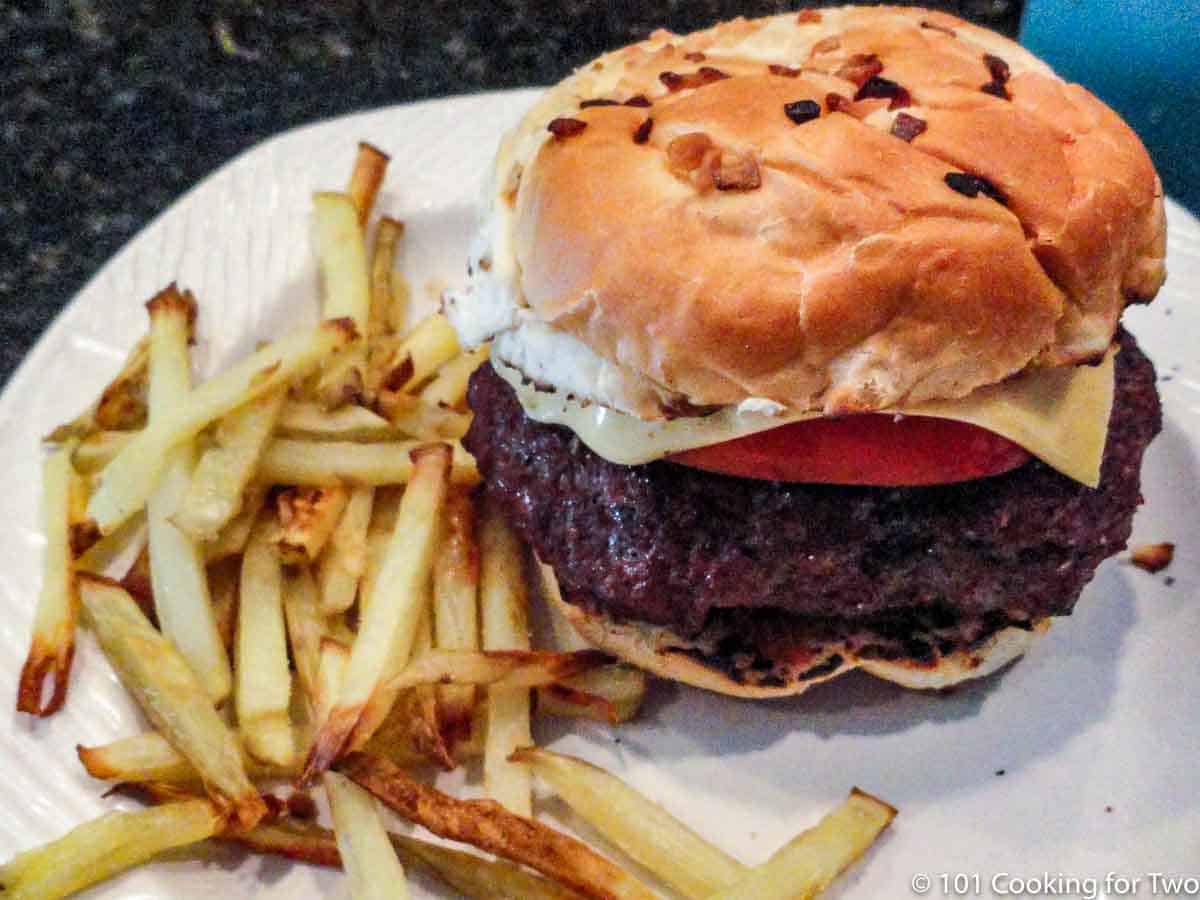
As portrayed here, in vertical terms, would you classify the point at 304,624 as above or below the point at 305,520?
below

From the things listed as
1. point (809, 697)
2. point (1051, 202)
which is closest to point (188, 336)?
point (809, 697)

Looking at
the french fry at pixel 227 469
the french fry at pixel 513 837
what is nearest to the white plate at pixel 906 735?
the french fry at pixel 513 837

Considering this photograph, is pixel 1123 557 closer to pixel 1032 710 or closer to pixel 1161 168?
pixel 1032 710

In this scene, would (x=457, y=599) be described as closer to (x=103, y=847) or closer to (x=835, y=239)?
(x=103, y=847)

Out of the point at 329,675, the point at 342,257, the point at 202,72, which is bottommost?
the point at 329,675

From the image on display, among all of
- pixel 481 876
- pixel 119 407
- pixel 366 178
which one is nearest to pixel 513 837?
pixel 481 876

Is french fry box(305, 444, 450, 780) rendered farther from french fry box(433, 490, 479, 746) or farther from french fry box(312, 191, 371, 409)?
french fry box(312, 191, 371, 409)

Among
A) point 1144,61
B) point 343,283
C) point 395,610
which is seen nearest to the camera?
point 395,610

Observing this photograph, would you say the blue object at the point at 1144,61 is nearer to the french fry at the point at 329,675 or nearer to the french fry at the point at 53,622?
the french fry at the point at 329,675
